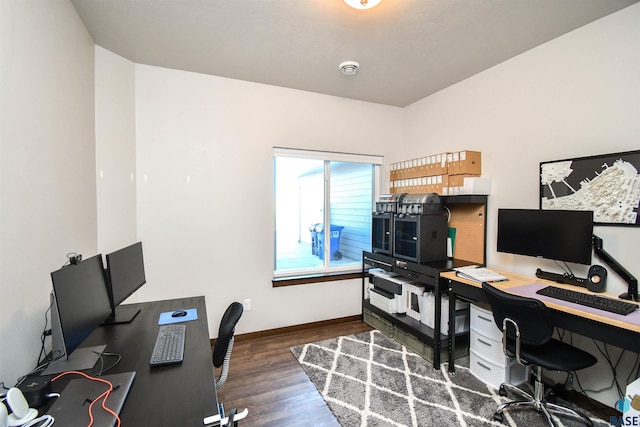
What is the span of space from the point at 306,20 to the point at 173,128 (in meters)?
1.66

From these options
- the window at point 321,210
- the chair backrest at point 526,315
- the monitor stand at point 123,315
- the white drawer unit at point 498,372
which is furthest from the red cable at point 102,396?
the white drawer unit at point 498,372

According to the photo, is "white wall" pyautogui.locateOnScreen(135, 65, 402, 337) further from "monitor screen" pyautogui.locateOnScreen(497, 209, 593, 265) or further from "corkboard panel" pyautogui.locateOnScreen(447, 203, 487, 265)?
"monitor screen" pyautogui.locateOnScreen(497, 209, 593, 265)

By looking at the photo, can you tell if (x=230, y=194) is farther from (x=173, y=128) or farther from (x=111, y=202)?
(x=111, y=202)

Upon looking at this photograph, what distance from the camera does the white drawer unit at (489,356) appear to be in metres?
2.30

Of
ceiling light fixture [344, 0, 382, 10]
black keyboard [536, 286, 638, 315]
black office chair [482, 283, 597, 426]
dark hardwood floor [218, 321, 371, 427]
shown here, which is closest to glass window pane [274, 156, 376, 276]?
dark hardwood floor [218, 321, 371, 427]

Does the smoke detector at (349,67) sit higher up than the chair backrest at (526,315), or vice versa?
the smoke detector at (349,67)

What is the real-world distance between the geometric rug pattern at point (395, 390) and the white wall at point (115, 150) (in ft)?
6.55

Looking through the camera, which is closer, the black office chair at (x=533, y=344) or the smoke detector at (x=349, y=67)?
the black office chair at (x=533, y=344)

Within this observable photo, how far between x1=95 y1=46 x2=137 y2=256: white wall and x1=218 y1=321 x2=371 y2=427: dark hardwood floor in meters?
1.54

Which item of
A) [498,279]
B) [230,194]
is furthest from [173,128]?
[498,279]

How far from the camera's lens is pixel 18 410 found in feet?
3.11

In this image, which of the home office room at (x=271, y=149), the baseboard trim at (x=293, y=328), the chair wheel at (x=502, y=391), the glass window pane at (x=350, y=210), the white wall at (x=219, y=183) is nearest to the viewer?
the home office room at (x=271, y=149)

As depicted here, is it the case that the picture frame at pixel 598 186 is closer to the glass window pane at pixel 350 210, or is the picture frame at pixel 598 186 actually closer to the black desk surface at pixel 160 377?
the glass window pane at pixel 350 210

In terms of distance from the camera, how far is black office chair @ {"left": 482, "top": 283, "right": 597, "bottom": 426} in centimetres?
178
